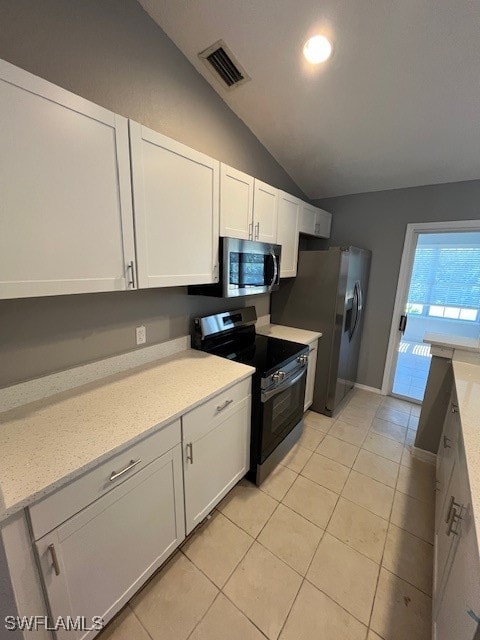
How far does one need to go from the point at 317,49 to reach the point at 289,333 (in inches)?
80.4

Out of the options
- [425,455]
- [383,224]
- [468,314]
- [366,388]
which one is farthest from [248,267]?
[468,314]

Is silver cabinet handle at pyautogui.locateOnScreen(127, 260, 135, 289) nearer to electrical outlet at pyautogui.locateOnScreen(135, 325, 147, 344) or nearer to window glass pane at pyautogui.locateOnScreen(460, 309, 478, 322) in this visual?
electrical outlet at pyautogui.locateOnScreen(135, 325, 147, 344)

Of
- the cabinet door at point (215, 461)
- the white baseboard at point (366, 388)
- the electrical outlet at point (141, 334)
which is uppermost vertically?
the electrical outlet at point (141, 334)

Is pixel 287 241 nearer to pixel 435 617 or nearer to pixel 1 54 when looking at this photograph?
pixel 1 54

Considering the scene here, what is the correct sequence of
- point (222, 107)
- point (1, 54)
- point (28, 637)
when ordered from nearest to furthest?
point (28, 637)
point (1, 54)
point (222, 107)

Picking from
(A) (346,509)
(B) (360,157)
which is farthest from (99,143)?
(A) (346,509)

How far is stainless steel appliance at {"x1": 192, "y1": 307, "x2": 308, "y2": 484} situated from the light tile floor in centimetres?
24

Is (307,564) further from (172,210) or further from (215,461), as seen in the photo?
(172,210)

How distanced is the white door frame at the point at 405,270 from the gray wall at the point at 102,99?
2.23 m

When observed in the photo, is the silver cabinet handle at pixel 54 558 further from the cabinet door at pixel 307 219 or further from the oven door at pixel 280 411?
the cabinet door at pixel 307 219

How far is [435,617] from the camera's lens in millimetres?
1155

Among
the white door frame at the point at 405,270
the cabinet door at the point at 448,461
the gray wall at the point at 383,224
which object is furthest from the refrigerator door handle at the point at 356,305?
the cabinet door at the point at 448,461

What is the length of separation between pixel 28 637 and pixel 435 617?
1.58 meters

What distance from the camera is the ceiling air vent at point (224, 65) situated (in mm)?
1654
